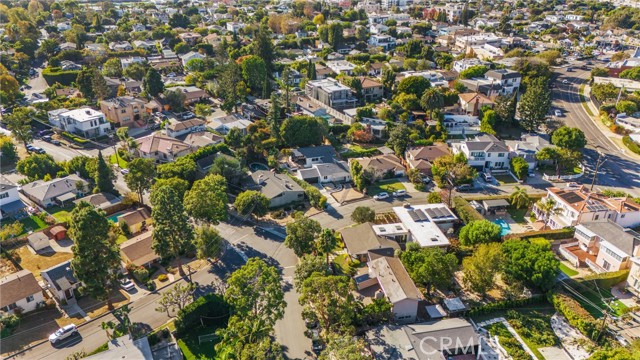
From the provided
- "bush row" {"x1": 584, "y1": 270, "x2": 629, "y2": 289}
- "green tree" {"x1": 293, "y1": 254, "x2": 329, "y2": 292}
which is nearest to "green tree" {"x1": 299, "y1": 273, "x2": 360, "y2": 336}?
"green tree" {"x1": 293, "y1": 254, "x2": 329, "y2": 292}

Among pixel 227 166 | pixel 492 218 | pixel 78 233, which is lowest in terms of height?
pixel 492 218

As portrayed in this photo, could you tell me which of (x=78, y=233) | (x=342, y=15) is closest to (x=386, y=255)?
(x=78, y=233)

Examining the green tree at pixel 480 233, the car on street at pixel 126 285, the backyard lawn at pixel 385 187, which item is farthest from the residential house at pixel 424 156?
the car on street at pixel 126 285

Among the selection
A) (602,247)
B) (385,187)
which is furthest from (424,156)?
(602,247)

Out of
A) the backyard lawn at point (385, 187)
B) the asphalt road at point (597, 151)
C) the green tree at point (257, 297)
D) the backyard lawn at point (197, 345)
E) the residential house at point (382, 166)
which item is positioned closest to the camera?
the green tree at point (257, 297)

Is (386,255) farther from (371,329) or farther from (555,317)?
(555,317)

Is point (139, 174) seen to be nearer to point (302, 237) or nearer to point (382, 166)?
point (302, 237)

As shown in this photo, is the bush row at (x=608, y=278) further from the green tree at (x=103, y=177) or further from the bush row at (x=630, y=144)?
the green tree at (x=103, y=177)
